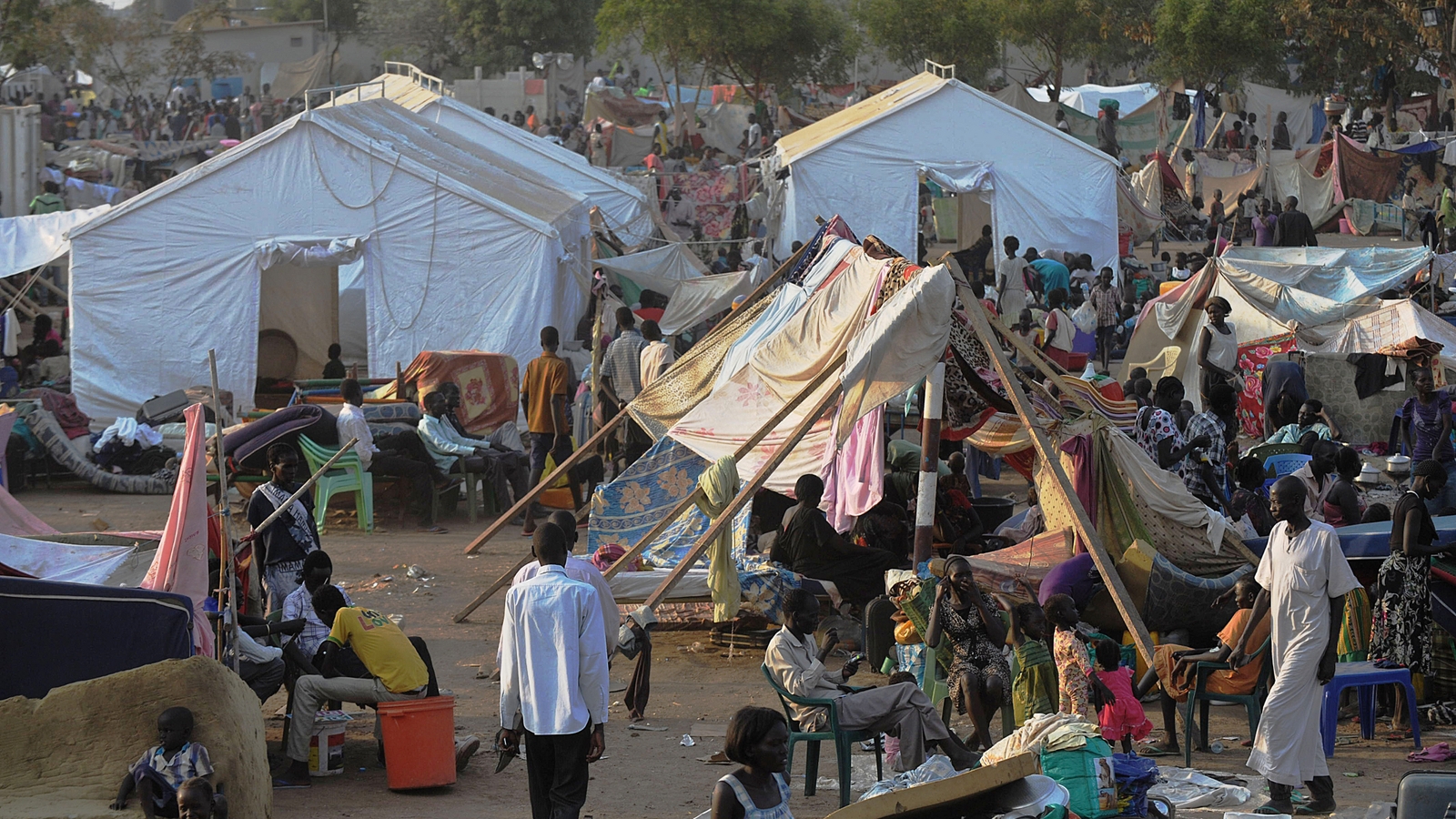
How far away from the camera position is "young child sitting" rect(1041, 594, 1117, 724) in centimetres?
643

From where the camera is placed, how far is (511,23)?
156ft

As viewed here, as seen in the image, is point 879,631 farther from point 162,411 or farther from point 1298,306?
point 162,411

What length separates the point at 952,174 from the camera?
20.8 metres

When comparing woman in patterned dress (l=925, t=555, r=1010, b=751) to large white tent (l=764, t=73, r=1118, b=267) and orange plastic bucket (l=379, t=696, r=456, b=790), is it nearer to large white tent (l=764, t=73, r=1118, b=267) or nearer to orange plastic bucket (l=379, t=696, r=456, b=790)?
orange plastic bucket (l=379, t=696, r=456, b=790)

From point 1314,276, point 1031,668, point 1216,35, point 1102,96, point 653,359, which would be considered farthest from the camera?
point 1102,96

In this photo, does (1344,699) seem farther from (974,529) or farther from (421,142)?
(421,142)

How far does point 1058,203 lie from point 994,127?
1450 mm

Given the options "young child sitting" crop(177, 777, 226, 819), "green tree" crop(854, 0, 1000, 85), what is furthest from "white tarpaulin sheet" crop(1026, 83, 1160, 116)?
"young child sitting" crop(177, 777, 226, 819)

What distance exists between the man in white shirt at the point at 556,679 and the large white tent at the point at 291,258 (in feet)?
35.2

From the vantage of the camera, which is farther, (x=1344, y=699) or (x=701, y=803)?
(x=1344, y=699)

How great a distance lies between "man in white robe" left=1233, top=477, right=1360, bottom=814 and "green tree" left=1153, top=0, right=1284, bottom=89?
28.7 meters

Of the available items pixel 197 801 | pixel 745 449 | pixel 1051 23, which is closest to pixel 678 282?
pixel 745 449

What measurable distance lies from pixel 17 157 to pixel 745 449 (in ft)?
67.7

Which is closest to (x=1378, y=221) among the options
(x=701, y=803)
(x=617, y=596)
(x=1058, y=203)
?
(x=1058, y=203)
